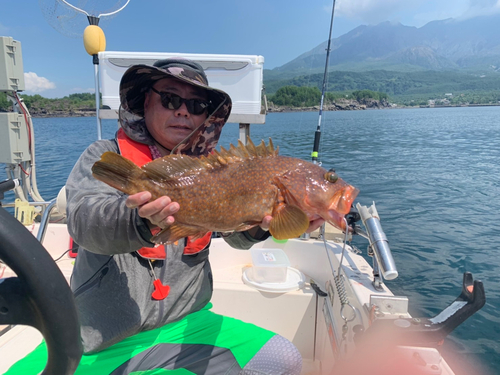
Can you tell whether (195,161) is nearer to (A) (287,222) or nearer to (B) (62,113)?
(A) (287,222)

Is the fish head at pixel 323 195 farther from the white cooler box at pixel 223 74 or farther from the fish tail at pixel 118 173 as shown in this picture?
the white cooler box at pixel 223 74

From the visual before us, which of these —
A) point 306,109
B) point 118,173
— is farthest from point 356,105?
point 118,173

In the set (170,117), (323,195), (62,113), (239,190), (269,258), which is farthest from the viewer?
(62,113)

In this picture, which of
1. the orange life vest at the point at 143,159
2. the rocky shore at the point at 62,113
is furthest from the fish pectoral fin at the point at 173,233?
the rocky shore at the point at 62,113

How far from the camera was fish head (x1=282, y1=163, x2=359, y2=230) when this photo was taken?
2170 millimetres

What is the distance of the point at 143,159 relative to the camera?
101 inches

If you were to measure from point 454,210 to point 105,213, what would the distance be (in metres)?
13.8

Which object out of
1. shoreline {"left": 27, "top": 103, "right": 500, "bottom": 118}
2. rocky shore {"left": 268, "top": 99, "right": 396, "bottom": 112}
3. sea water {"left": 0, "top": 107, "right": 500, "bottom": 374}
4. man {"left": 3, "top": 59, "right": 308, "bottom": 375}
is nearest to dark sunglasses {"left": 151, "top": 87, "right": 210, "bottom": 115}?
man {"left": 3, "top": 59, "right": 308, "bottom": 375}

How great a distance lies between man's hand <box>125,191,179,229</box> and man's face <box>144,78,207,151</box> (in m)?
0.98

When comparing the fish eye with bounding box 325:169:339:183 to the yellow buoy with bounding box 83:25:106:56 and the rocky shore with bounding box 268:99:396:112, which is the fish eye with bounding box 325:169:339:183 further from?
the rocky shore with bounding box 268:99:396:112

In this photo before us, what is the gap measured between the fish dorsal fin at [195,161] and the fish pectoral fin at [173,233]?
0.98 ft

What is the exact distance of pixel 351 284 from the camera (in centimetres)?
338

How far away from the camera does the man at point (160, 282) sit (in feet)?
7.75

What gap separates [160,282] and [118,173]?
109 cm
